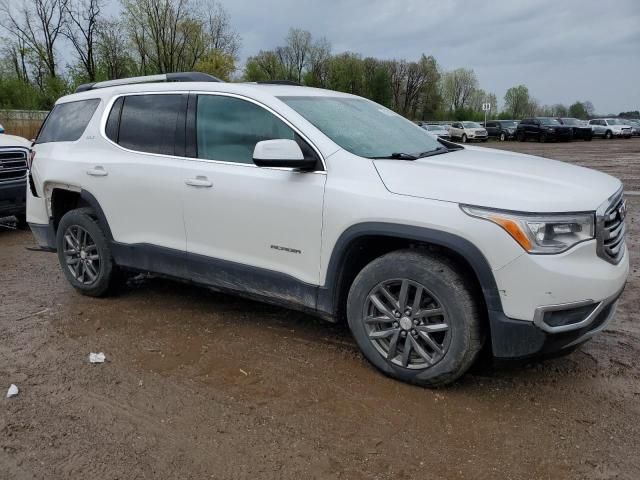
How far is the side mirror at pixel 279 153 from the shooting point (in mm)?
3311

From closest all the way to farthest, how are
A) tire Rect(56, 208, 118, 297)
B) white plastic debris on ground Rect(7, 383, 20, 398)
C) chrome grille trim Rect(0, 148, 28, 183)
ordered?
white plastic debris on ground Rect(7, 383, 20, 398) → tire Rect(56, 208, 118, 297) → chrome grille trim Rect(0, 148, 28, 183)

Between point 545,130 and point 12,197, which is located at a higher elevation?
point 545,130

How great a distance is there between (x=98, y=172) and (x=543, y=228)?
3.48 m

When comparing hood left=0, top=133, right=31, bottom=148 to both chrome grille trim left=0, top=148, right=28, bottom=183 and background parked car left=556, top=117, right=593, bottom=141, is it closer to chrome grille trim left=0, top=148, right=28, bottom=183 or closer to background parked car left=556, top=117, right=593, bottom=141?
chrome grille trim left=0, top=148, right=28, bottom=183

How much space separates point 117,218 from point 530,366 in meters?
3.32

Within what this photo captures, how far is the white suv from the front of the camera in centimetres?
288

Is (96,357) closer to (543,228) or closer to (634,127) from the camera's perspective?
(543,228)

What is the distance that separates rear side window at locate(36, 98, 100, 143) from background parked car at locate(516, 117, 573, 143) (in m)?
35.7

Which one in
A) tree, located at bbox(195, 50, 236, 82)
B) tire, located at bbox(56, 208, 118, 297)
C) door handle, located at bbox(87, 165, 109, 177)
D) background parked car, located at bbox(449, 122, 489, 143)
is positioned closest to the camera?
door handle, located at bbox(87, 165, 109, 177)

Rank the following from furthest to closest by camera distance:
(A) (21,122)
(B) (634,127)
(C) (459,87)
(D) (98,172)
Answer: (C) (459,87)
(B) (634,127)
(A) (21,122)
(D) (98,172)

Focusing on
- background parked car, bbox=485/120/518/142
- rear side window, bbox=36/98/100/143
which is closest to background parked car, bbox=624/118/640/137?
background parked car, bbox=485/120/518/142

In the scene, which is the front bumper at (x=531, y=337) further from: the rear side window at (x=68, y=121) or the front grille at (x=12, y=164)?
the front grille at (x=12, y=164)

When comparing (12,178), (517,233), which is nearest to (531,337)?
(517,233)

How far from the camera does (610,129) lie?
131 ft
